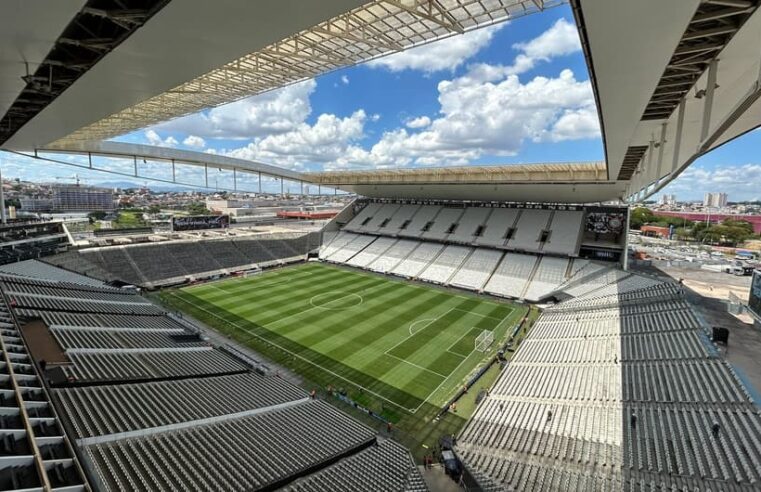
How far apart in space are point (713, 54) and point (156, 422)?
51.0ft

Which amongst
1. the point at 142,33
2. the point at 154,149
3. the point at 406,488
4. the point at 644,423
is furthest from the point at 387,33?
the point at 154,149

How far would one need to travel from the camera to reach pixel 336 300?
30.5 meters

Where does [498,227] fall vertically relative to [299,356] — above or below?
above

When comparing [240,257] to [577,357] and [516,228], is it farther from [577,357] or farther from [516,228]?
[577,357]

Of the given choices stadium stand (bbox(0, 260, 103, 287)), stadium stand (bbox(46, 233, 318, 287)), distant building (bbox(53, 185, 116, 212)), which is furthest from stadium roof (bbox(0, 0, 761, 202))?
distant building (bbox(53, 185, 116, 212))

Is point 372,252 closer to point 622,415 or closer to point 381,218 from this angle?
point 381,218

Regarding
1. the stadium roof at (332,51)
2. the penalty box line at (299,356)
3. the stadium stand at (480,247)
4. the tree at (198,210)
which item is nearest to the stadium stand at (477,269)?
the stadium stand at (480,247)

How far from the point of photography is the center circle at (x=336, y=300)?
29016 mm

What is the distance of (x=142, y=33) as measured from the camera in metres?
5.40

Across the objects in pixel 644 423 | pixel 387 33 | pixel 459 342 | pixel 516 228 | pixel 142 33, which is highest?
pixel 387 33

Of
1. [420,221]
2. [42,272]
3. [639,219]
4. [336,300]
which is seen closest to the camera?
[42,272]

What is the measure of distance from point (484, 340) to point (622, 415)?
32.3 feet

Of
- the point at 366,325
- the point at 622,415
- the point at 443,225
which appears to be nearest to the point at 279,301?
the point at 366,325

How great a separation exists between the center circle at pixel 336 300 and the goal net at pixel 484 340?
34.9ft
